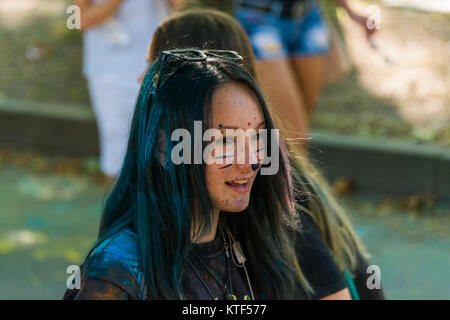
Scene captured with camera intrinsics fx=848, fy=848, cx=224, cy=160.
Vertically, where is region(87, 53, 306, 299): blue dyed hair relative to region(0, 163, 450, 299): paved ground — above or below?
below

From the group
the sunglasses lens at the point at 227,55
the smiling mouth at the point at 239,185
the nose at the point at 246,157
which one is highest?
the sunglasses lens at the point at 227,55

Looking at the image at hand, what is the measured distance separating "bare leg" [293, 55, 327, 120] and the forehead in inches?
87.3

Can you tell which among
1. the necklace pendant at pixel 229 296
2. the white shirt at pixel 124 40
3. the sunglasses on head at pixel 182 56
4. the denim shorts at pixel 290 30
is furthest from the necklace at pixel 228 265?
the white shirt at pixel 124 40

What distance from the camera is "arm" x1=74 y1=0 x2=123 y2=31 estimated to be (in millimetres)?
3795

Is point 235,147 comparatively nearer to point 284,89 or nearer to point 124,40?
point 284,89

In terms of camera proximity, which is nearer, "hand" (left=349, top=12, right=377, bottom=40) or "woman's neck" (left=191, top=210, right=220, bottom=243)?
"woman's neck" (left=191, top=210, right=220, bottom=243)

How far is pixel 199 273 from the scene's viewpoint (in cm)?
189

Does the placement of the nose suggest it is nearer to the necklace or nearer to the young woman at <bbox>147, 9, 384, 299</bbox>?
the necklace

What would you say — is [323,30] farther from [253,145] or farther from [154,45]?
[253,145]

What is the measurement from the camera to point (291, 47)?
403cm

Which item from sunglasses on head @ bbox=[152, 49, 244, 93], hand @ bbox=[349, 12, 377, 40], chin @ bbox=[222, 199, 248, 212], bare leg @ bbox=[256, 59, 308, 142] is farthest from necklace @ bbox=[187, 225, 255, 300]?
bare leg @ bbox=[256, 59, 308, 142]

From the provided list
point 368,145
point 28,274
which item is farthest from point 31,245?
point 368,145

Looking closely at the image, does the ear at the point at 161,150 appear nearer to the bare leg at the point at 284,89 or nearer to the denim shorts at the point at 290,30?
the bare leg at the point at 284,89

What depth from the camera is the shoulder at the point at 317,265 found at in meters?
2.21
